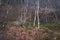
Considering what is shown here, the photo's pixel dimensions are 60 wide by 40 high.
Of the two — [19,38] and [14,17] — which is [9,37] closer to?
[19,38]

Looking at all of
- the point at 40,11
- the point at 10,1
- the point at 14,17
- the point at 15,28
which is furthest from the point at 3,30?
the point at 10,1

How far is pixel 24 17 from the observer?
36.1 ft

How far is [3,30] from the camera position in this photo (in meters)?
9.67

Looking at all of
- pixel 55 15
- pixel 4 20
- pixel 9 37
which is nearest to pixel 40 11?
pixel 55 15

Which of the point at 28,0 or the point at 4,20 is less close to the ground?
the point at 28,0

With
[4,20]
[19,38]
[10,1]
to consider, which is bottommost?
[19,38]

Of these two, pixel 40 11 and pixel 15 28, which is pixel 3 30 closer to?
pixel 15 28

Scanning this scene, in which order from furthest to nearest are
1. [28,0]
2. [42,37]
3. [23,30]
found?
1. [28,0]
2. [23,30]
3. [42,37]

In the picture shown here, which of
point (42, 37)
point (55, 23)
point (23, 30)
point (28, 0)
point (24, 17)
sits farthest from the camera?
point (28, 0)

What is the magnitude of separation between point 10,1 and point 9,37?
420 centimetres

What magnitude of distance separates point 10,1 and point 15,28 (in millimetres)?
3460

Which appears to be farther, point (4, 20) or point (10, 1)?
point (10, 1)

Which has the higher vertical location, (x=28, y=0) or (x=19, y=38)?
(x=28, y=0)

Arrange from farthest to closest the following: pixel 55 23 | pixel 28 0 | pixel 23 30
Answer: pixel 28 0, pixel 55 23, pixel 23 30
